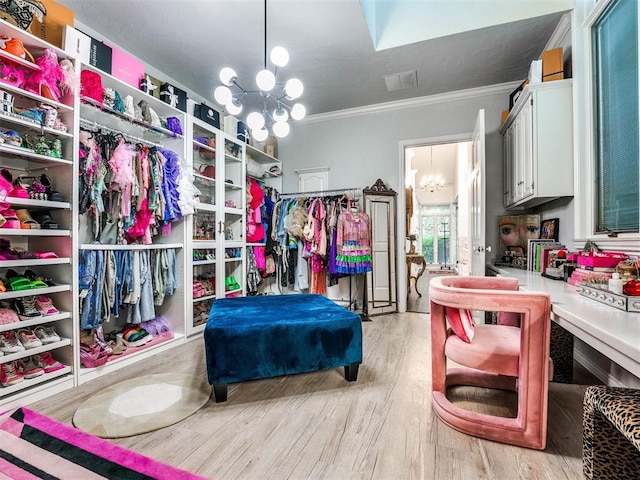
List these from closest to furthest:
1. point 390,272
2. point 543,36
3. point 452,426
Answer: point 452,426 < point 543,36 < point 390,272

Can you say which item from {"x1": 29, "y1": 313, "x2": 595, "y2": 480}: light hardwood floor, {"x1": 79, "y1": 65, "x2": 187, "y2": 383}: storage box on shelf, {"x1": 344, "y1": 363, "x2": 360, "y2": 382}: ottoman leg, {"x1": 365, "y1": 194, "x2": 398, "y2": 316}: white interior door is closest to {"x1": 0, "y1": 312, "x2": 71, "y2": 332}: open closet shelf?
{"x1": 79, "y1": 65, "x2": 187, "y2": 383}: storage box on shelf

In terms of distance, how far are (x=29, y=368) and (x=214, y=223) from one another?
73.8 inches

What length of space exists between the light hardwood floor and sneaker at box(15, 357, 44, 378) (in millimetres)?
178

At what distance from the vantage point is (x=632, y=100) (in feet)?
5.97

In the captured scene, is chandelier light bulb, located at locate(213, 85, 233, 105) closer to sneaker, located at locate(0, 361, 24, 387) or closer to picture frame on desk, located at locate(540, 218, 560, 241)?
sneaker, located at locate(0, 361, 24, 387)

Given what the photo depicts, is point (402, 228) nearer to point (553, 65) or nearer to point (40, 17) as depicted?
point (553, 65)

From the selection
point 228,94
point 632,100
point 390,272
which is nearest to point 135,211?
point 228,94

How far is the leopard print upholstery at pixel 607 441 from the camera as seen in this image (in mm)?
983

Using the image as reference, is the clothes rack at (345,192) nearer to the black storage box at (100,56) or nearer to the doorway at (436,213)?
the black storage box at (100,56)

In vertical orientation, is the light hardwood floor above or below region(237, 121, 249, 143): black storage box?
below

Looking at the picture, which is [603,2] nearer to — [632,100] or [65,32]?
[632,100]

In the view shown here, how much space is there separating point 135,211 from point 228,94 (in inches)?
48.6

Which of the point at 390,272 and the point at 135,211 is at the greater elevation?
the point at 135,211

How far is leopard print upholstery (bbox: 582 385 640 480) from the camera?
3.22ft
